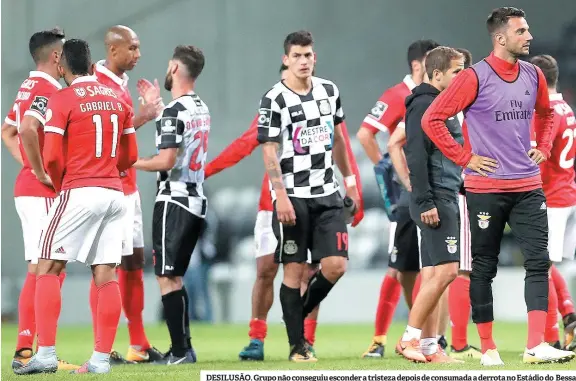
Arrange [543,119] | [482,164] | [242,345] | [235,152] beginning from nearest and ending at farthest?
[482,164] < [543,119] < [235,152] < [242,345]

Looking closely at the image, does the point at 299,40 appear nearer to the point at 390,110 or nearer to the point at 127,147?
the point at 390,110

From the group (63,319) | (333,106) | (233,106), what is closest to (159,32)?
(233,106)

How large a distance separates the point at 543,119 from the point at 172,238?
7.39 ft

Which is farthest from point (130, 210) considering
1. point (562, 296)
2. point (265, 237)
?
point (562, 296)

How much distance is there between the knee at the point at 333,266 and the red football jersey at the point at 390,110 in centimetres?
113

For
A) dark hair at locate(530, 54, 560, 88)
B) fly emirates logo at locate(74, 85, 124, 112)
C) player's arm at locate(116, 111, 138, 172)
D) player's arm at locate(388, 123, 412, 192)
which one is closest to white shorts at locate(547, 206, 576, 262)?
dark hair at locate(530, 54, 560, 88)

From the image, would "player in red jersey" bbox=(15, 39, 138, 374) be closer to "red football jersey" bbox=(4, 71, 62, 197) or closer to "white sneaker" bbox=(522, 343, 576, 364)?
"red football jersey" bbox=(4, 71, 62, 197)

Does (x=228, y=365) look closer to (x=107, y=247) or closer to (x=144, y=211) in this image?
(x=107, y=247)

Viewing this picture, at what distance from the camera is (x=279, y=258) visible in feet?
21.9

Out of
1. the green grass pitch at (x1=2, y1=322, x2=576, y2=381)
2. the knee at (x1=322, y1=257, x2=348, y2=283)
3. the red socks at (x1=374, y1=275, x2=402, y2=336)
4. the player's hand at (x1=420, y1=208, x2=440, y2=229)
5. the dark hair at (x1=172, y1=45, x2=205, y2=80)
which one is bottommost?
the green grass pitch at (x1=2, y1=322, x2=576, y2=381)

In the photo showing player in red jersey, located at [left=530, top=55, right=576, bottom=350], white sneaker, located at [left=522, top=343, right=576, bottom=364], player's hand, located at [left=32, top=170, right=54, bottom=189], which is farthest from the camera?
player in red jersey, located at [left=530, top=55, right=576, bottom=350]

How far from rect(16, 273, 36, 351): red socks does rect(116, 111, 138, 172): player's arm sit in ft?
2.98

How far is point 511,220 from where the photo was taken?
586 centimetres

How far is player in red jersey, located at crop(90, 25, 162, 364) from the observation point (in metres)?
7.14
